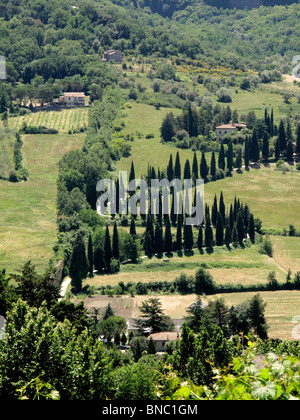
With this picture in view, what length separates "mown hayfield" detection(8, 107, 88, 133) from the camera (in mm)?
152125

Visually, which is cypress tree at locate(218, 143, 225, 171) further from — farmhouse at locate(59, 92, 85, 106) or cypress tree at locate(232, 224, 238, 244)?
farmhouse at locate(59, 92, 85, 106)

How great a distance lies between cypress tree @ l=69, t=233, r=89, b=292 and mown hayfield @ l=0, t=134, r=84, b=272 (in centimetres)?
459

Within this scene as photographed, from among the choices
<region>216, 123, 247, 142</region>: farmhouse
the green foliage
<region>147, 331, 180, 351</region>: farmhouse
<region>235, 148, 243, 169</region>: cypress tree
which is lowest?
<region>147, 331, 180, 351</region>: farmhouse

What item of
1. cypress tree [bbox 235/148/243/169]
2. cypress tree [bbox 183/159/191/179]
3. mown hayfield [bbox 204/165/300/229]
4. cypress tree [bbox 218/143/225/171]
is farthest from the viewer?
cypress tree [bbox 235/148/243/169]

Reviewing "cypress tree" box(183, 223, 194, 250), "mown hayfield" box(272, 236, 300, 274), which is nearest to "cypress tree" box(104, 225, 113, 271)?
"cypress tree" box(183, 223, 194, 250)

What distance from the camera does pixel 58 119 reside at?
518ft

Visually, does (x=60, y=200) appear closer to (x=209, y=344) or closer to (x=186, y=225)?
(x=186, y=225)

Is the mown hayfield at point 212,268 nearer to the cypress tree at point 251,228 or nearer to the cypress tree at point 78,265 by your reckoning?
the cypress tree at point 78,265

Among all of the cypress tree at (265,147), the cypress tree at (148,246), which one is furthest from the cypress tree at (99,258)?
the cypress tree at (265,147)

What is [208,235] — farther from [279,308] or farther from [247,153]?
[247,153]

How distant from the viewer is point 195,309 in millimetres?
70938

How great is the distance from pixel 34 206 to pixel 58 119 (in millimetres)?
50136

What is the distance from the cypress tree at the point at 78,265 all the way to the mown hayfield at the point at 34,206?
4594mm

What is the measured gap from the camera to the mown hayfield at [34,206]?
92812 millimetres
